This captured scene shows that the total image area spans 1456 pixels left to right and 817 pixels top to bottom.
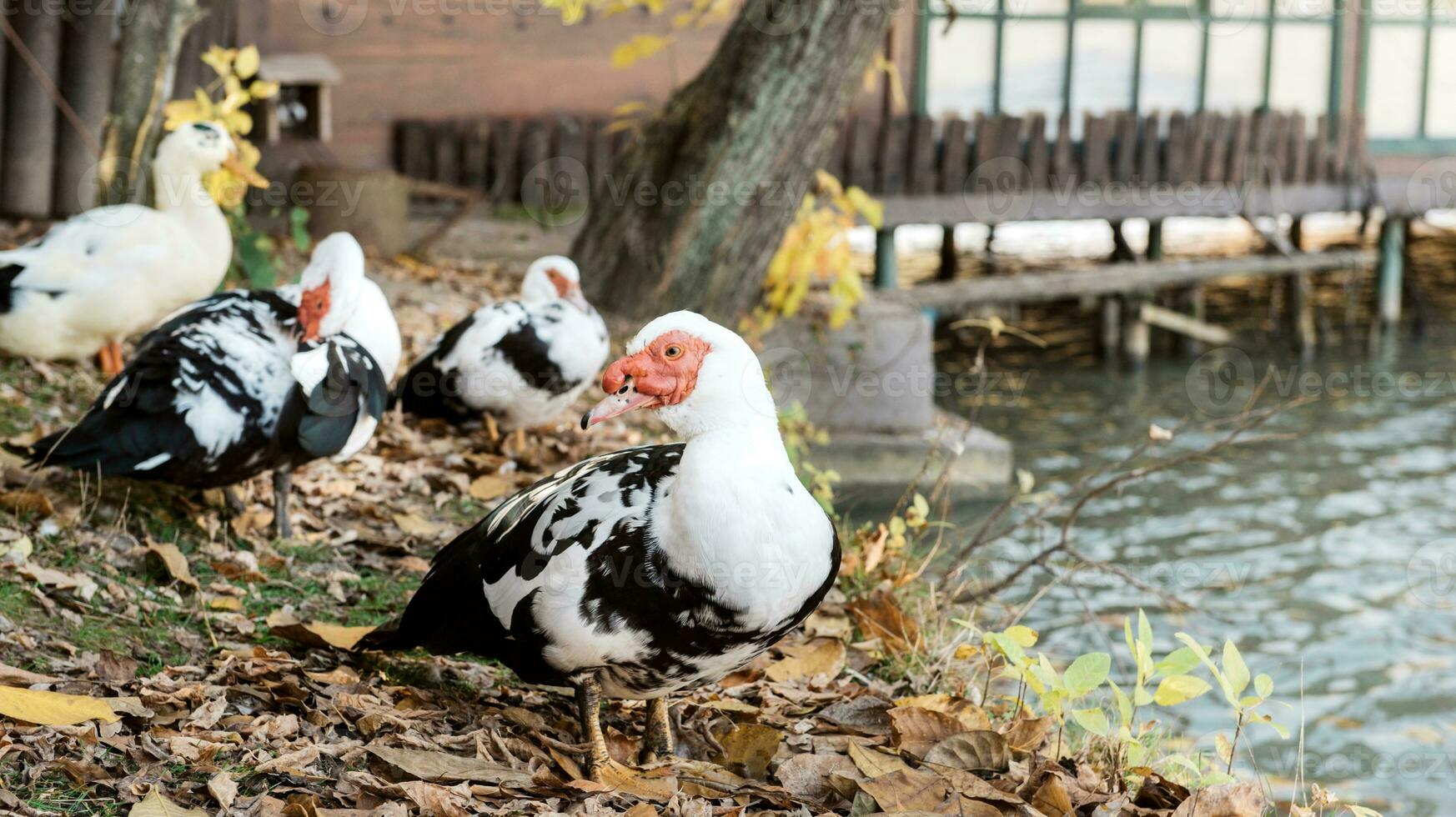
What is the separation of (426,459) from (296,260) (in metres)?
3.00

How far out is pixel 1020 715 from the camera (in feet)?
11.8

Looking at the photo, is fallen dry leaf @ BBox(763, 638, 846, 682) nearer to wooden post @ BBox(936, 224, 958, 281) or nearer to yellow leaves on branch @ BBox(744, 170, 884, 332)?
yellow leaves on branch @ BBox(744, 170, 884, 332)

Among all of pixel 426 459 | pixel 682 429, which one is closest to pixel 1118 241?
pixel 426 459

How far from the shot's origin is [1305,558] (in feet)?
25.4

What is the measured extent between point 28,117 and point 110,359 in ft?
9.53

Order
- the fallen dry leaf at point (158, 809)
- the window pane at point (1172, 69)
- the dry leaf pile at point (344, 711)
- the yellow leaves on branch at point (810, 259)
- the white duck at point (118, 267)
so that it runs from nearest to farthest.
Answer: the fallen dry leaf at point (158, 809) < the dry leaf pile at point (344, 711) < the white duck at point (118, 267) < the yellow leaves on branch at point (810, 259) < the window pane at point (1172, 69)

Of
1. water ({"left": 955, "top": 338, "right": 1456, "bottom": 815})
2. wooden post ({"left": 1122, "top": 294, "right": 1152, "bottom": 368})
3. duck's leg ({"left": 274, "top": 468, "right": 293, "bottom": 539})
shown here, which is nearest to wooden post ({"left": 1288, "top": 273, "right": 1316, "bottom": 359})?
water ({"left": 955, "top": 338, "right": 1456, "bottom": 815})

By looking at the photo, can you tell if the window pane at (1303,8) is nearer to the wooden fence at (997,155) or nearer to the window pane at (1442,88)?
the wooden fence at (997,155)

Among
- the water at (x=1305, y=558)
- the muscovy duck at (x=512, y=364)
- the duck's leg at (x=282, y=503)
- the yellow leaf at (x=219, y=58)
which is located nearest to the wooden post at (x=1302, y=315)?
the water at (x=1305, y=558)

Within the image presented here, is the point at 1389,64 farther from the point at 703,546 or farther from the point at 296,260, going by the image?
→ the point at 703,546

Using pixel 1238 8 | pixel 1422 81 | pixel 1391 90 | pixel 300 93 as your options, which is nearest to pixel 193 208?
pixel 300 93

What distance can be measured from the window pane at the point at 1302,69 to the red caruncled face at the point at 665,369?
13584 mm

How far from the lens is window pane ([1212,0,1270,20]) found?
1434 centimetres

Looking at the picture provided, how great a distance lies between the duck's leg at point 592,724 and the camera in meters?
2.98
